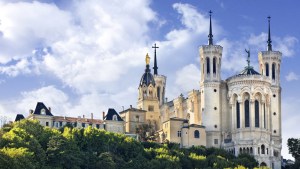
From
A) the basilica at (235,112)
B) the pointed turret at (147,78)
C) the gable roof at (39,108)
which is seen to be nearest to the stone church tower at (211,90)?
the basilica at (235,112)

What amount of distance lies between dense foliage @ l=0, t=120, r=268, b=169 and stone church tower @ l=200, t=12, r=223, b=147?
8250mm

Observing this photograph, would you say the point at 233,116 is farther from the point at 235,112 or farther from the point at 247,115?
the point at 247,115

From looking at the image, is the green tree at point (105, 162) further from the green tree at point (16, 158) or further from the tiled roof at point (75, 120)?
the tiled roof at point (75, 120)

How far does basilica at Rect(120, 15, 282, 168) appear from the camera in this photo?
13762 cm

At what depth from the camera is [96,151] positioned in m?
121

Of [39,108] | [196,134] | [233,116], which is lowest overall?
[196,134]

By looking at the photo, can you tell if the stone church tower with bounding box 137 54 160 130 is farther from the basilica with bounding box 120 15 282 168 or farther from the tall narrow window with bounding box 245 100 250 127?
the tall narrow window with bounding box 245 100 250 127

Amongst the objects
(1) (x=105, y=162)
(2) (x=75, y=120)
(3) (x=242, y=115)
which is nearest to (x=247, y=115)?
Answer: (3) (x=242, y=115)

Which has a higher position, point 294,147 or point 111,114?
point 111,114

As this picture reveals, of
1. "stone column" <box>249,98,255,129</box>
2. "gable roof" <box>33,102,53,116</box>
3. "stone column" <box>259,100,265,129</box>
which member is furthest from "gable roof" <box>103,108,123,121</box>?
"stone column" <box>259,100,265,129</box>

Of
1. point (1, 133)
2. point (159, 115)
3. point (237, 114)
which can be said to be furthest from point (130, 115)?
point (1, 133)

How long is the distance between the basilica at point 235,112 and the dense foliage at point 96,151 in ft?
20.3

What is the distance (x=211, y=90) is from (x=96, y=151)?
101 ft

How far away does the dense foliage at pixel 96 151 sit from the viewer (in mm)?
109062
